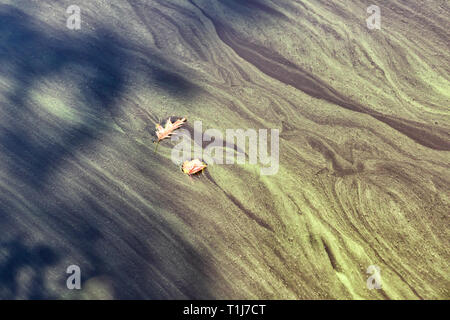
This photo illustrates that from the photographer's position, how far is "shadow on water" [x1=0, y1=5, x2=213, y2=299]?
1.54 meters

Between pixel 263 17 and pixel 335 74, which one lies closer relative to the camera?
pixel 335 74

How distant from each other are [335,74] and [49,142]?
1.60 meters

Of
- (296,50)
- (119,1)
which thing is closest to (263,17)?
(296,50)

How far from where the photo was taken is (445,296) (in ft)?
4.85

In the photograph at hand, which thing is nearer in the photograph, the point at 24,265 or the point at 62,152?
the point at 24,265

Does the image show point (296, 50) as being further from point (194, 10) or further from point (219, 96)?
point (194, 10)

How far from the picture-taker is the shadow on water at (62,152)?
5.04 ft

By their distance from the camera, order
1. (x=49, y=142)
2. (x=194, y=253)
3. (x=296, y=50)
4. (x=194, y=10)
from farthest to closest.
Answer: (x=194, y=10), (x=296, y=50), (x=49, y=142), (x=194, y=253)

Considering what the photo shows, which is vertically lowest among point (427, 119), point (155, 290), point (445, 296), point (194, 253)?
point (445, 296)

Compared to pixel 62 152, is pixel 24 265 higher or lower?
lower

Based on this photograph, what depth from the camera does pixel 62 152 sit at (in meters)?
1.83

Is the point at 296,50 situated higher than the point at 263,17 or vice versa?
the point at 263,17
